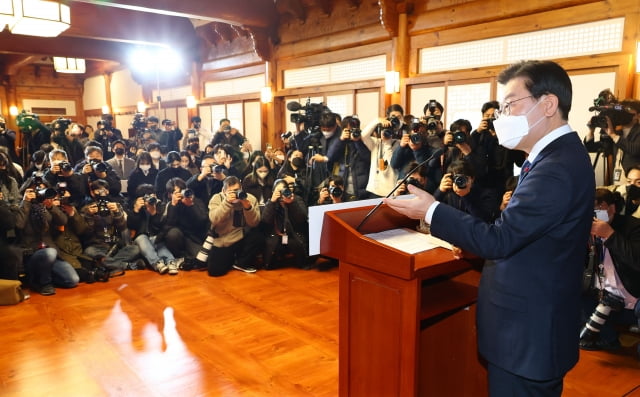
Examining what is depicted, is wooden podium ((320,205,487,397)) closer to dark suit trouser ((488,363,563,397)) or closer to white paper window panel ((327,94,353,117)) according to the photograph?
dark suit trouser ((488,363,563,397))

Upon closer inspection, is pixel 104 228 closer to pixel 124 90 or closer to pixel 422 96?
pixel 422 96

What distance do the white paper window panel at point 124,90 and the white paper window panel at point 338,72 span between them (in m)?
5.68

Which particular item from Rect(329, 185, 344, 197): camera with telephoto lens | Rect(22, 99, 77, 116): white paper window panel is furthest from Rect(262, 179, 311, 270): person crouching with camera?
Rect(22, 99, 77, 116): white paper window panel

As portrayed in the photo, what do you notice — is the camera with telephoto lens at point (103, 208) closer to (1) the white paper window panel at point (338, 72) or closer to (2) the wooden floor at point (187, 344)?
(2) the wooden floor at point (187, 344)

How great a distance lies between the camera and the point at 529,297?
1134 millimetres

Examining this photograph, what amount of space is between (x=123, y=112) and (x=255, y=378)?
36.7ft

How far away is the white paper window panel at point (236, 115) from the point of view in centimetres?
838

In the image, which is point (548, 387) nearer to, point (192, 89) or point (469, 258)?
point (469, 258)

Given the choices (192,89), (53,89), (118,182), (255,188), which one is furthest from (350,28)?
(53,89)

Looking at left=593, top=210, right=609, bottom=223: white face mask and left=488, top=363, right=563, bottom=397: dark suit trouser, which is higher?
left=593, top=210, right=609, bottom=223: white face mask

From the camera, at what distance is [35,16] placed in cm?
489

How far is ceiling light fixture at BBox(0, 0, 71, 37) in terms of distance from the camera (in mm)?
4789

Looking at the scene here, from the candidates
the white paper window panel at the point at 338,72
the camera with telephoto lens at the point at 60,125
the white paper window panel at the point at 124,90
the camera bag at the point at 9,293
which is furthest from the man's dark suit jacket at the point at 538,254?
the white paper window panel at the point at 124,90

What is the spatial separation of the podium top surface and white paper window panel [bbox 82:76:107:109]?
12728 mm
